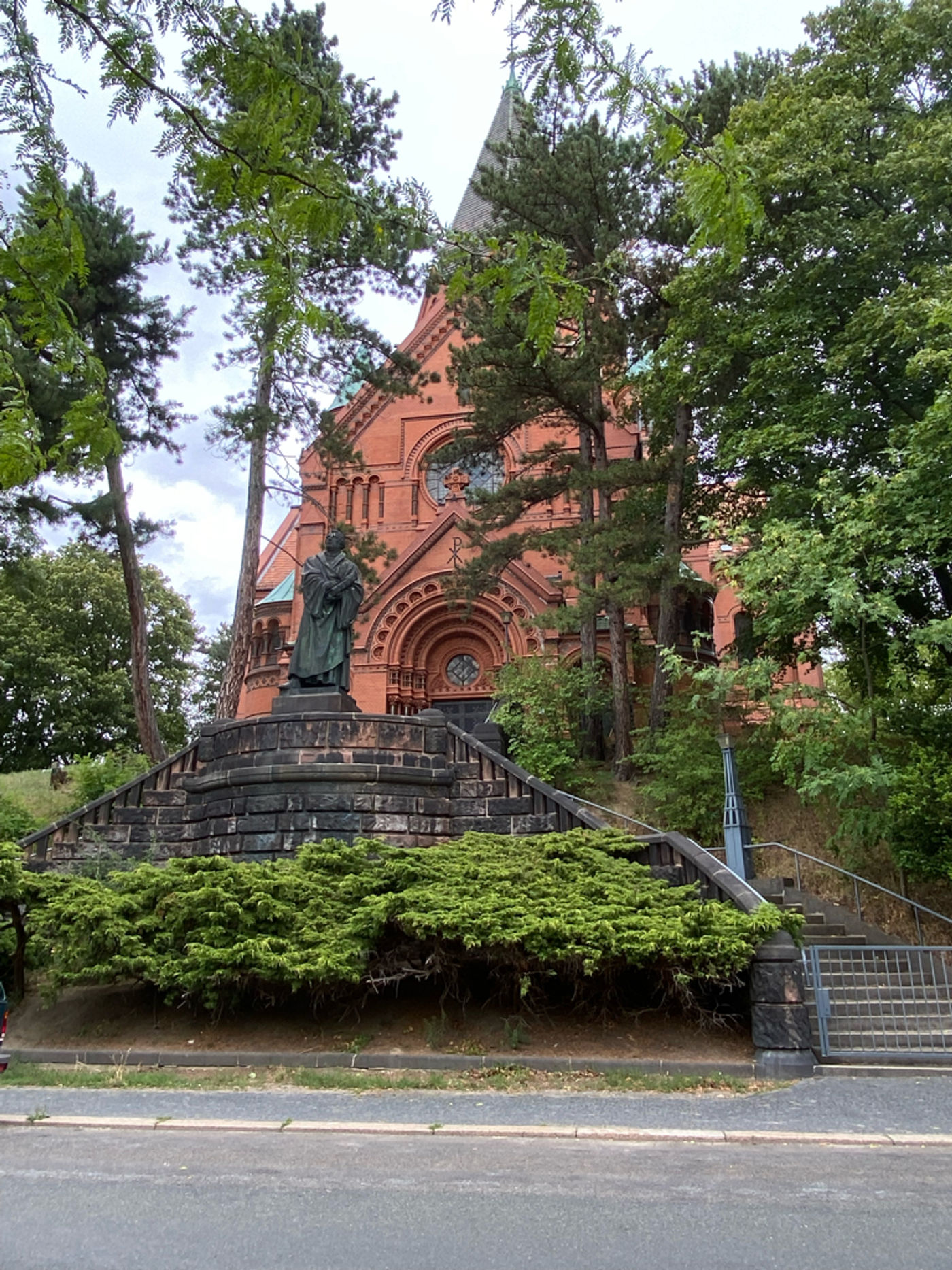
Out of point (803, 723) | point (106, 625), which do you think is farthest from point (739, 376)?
point (106, 625)

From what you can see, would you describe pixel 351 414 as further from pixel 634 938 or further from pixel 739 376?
pixel 634 938

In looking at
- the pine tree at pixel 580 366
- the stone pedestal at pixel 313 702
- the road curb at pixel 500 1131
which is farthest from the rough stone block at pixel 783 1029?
the pine tree at pixel 580 366

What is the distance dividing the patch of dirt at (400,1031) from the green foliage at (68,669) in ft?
73.8

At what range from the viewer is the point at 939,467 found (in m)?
12.3

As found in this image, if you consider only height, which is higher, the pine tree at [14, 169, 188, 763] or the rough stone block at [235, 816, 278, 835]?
the pine tree at [14, 169, 188, 763]

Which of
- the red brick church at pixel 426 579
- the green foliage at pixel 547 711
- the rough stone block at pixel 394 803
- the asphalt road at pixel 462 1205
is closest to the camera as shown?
the asphalt road at pixel 462 1205

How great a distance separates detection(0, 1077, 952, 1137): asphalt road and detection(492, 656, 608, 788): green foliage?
10.1 meters

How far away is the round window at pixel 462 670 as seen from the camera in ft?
85.0

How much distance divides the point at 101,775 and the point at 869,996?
48.5 ft

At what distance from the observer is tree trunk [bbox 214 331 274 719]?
60.5 feet

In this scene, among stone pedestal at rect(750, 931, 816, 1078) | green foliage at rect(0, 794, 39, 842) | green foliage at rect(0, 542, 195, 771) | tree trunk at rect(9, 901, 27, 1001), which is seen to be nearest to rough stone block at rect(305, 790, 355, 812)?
tree trunk at rect(9, 901, 27, 1001)

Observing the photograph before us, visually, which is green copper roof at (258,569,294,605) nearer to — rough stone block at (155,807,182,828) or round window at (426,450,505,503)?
round window at (426,450,505,503)

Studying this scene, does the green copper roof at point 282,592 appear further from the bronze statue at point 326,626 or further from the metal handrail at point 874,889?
the metal handrail at point 874,889

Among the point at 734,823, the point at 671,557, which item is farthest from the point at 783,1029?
the point at 671,557
